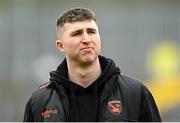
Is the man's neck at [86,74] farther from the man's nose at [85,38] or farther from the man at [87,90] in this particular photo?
the man's nose at [85,38]

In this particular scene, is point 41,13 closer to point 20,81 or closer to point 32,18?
point 32,18

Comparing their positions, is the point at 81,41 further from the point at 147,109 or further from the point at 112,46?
the point at 112,46

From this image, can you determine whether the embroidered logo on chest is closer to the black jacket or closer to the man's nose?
the black jacket

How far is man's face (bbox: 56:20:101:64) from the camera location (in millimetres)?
3248

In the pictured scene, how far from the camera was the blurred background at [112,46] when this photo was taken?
11.9 metres

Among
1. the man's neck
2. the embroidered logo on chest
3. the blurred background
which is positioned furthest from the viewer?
the blurred background

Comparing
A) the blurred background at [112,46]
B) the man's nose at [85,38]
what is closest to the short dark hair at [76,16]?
the man's nose at [85,38]

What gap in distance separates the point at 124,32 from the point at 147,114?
9250 mm

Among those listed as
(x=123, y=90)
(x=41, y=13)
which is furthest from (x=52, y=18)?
(x=123, y=90)

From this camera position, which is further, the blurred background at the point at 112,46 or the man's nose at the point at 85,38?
the blurred background at the point at 112,46

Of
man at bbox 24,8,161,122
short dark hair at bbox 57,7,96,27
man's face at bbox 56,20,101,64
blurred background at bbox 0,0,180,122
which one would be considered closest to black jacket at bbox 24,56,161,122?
man at bbox 24,8,161,122

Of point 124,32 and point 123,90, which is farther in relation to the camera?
point 124,32

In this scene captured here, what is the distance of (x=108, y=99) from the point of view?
321cm

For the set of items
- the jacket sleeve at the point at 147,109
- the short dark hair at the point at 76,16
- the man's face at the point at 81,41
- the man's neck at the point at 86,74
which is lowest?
the jacket sleeve at the point at 147,109
